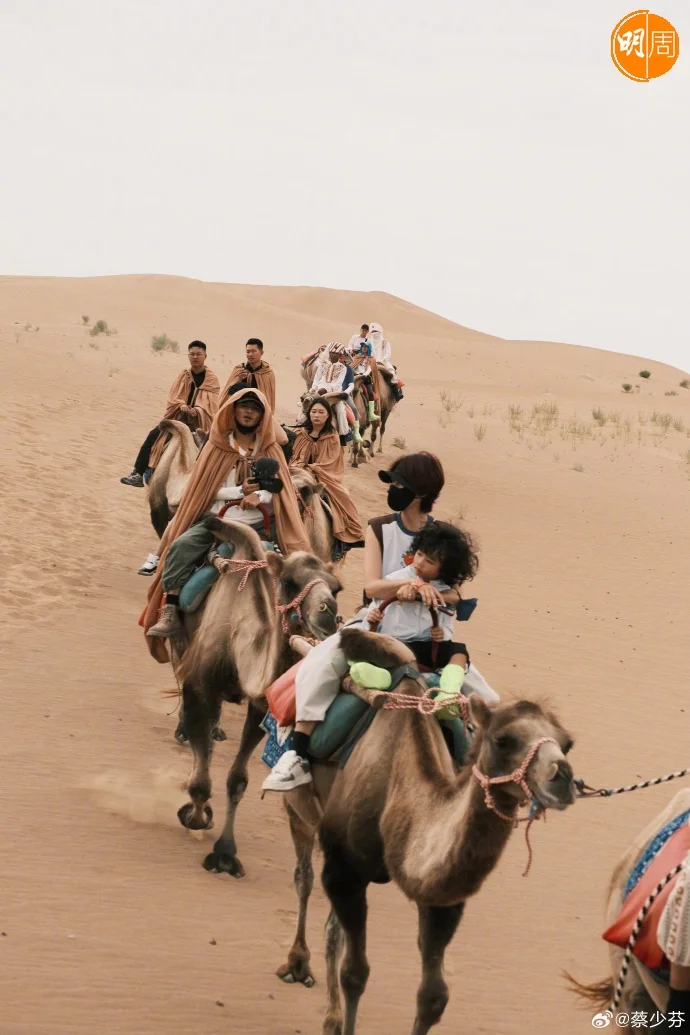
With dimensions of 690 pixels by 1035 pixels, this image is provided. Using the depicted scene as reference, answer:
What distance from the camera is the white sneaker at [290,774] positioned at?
19.0ft

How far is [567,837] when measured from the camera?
372 inches

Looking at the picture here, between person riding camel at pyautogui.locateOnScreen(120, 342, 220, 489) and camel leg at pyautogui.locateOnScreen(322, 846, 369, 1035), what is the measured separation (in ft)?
27.8

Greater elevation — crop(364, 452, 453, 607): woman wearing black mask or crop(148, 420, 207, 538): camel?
crop(364, 452, 453, 607): woman wearing black mask

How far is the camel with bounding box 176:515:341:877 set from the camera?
6848mm

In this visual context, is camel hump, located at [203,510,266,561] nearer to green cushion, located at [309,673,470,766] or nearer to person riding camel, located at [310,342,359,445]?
green cushion, located at [309,673,470,766]

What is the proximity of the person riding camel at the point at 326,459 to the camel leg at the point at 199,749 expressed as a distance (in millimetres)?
4052

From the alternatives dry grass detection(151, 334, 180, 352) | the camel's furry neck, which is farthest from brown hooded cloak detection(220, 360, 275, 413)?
dry grass detection(151, 334, 180, 352)

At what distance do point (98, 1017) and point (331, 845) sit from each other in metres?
1.32

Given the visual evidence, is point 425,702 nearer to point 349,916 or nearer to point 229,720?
point 349,916

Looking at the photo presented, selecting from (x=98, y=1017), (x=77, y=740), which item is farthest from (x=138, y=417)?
(x=98, y=1017)

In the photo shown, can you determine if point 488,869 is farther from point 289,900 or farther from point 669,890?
point 289,900

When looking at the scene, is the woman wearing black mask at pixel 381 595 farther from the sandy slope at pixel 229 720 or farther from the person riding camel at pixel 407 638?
the sandy slope at pixel 229 720

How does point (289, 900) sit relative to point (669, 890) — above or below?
below

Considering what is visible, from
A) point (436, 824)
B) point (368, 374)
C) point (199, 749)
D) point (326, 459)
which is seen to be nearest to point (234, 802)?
point (199, 749)
